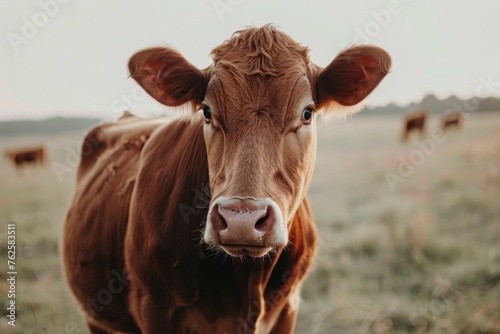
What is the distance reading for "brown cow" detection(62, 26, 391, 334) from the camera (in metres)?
2.71

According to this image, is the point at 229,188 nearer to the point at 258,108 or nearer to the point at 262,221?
the point at 262,221

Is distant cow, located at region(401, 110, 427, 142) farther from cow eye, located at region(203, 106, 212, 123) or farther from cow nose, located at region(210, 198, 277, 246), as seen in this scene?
cow nose, located at region(210, 198, 277, 246)

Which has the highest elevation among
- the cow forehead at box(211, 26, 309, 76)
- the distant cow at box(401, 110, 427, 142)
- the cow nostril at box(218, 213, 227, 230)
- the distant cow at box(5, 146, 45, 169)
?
the cow forehead at box(211, 26, 309, 76)

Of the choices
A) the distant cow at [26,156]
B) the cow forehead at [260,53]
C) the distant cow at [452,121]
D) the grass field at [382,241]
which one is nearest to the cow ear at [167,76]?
the cow forehead at [260,53]

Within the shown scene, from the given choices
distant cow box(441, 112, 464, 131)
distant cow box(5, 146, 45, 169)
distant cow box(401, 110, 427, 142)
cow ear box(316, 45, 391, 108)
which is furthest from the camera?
distant cow box(401, 110, 427, 142)

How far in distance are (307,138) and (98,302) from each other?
2.08m

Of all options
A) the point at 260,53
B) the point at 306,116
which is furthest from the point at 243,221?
the point at 260,53

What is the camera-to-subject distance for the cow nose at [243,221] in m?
2.50

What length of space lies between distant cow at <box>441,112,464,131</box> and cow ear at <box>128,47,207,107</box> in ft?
42.2

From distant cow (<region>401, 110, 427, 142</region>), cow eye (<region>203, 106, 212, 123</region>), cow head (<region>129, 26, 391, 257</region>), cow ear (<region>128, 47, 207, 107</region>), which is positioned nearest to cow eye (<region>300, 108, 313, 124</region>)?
cow head (<region>129, 26, 391, 257</region>)

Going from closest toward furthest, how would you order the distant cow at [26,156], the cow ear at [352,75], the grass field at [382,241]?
the cow ear at [352,75] → the grass field at [382,241] → the distant cow at [26,156]

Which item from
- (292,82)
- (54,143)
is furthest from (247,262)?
(54,143)

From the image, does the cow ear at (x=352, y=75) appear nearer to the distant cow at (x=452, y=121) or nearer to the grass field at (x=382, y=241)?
the grass field at (x=382, y=241)

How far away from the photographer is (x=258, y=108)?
2.87 m
